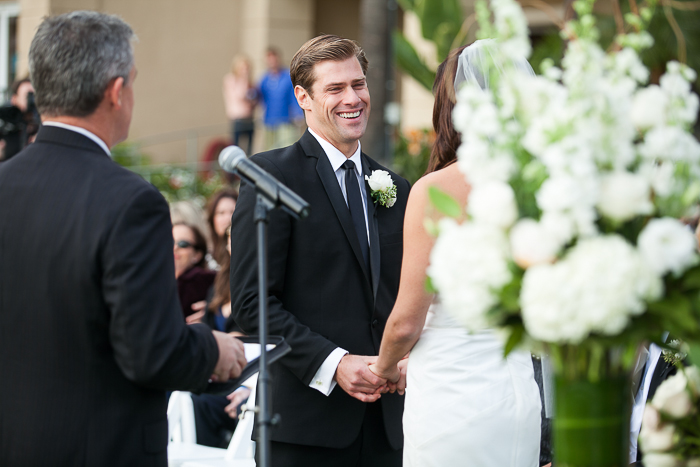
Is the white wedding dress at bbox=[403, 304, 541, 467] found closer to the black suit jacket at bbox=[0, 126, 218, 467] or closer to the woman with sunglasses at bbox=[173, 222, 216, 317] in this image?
the black suit jacket at bbox=[0, 126, 218, 467]

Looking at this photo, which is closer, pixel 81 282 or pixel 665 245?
pixel 665 245

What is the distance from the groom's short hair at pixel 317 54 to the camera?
3.65 metres

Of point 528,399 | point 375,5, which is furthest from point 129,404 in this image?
point 375,5

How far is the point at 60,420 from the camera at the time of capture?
232cm

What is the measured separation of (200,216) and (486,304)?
550cm

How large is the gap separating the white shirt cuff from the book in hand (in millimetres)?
634

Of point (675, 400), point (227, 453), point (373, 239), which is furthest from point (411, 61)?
point (675, 400)

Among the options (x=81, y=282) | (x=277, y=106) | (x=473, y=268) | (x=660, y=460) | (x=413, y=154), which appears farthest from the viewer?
(x=277, y=106)

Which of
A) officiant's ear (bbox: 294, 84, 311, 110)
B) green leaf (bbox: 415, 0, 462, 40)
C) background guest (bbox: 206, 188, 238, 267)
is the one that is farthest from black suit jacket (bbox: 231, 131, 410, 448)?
green leaf (bbox: 415, 0, 462, 40)

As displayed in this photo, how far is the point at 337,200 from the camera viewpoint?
3.54 metres

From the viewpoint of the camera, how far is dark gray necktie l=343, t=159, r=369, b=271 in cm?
358

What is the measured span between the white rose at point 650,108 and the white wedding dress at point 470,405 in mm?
1438

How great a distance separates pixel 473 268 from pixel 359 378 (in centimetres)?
168

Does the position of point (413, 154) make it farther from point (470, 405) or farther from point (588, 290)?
point (588, 290)
